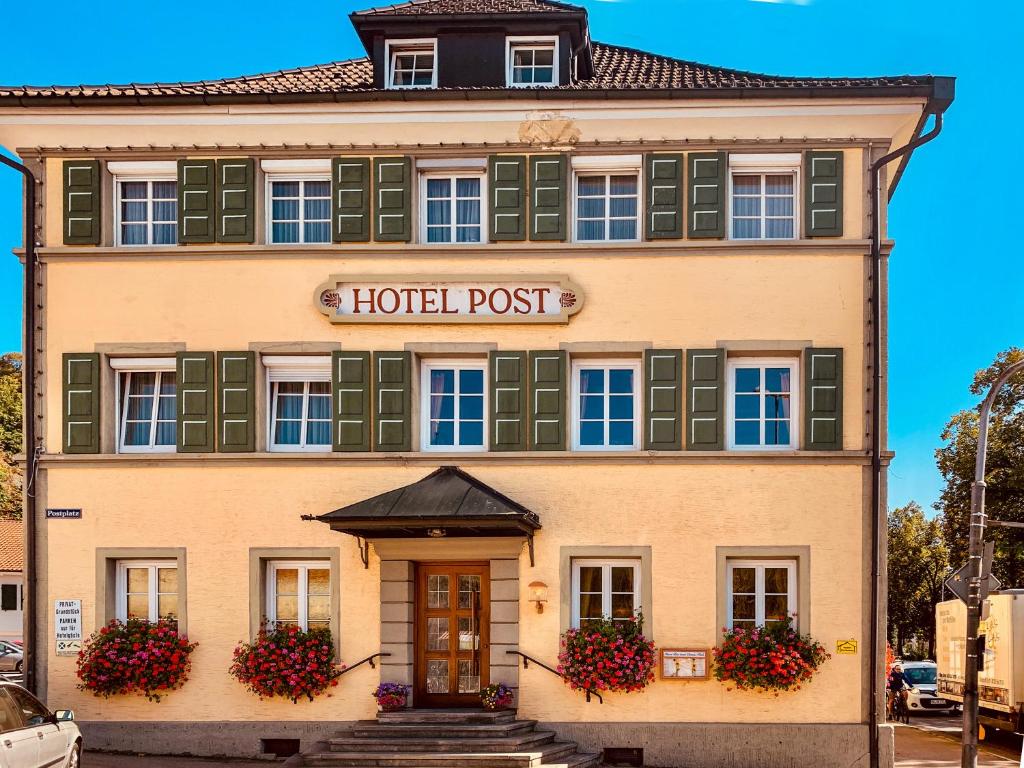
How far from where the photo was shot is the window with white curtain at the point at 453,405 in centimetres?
1902

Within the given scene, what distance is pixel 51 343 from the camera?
19219 mm

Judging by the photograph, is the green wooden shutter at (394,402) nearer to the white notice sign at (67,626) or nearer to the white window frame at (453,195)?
the white window frame at (453,195)

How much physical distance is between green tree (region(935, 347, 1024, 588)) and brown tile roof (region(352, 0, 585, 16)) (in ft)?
79.5

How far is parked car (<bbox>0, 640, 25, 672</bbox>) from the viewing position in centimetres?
3719

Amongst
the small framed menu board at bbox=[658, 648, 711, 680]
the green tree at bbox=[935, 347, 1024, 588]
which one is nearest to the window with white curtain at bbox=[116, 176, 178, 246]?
the small framed menu board at bbox=[658, 648, 711, 680]

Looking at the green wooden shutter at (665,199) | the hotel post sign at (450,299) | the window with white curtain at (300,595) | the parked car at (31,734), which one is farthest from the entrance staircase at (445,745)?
the green wooden shutter at (665,199)

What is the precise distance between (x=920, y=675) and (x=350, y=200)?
2269 cm

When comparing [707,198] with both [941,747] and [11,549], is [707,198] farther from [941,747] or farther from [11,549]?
[11,549]

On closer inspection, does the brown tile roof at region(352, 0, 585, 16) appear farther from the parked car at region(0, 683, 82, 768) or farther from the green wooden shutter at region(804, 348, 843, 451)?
the parked car at region(0, 683, 82, 768)

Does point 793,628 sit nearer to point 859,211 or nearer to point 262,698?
point 859,211

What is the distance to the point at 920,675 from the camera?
34.6m

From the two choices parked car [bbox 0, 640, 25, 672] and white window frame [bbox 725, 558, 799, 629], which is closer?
white window frame [bbox 725, 558, 799, 629]

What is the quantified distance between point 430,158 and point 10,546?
39916mm

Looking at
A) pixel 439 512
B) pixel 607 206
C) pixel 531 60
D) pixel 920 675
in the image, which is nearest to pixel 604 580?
pixel 439 512
